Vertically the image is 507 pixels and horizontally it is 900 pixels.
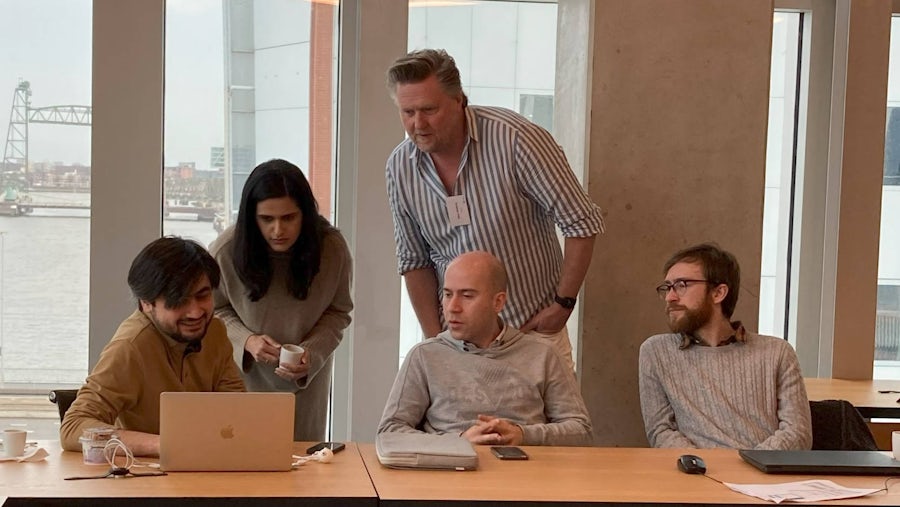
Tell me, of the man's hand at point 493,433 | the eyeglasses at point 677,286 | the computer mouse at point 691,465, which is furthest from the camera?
the eyeglasses at point 677,286

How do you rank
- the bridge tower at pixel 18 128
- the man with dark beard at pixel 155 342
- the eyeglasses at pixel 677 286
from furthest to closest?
the bridge tower at pixel 18 128 → the eyeglasses at pixel 677 286 → the man with dark beard at pixel 155 342

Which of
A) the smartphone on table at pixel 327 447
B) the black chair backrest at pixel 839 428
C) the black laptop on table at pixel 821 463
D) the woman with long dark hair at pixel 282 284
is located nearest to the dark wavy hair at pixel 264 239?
the woman with long dark hair at pixel 282 284

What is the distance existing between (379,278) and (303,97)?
0.86 metres

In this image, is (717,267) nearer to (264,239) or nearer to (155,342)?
(264,239)

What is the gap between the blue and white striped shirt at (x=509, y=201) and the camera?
354cm

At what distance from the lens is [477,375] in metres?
3.34

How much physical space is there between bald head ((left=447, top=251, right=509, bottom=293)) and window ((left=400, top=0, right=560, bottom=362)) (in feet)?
4.32

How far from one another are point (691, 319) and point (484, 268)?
773mm

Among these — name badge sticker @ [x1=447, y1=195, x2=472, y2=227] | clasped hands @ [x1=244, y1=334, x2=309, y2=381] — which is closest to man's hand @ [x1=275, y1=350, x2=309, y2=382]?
clasped hands @ [x1=244, y1=334, x2=309, y2=381]

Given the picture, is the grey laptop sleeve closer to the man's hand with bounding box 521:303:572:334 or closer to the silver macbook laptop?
the silver macbook laptop

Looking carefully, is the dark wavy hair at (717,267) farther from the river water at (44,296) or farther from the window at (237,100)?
the river water at (44,296)

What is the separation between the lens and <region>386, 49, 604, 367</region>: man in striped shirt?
11.3 feet

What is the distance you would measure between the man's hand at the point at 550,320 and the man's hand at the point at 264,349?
852 millimetres

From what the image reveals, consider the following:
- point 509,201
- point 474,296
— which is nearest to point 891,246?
point 509,201
